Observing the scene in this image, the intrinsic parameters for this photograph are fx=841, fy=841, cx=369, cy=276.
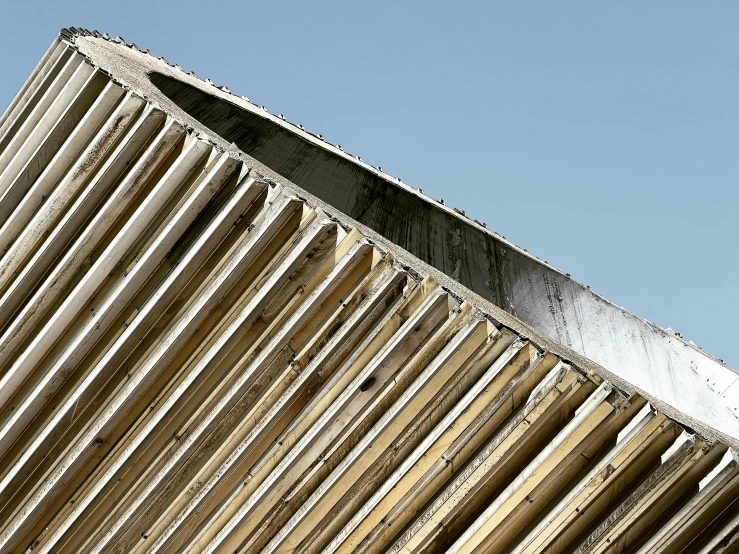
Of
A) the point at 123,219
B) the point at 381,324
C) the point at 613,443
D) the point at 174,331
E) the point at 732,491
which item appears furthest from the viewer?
the point at 123,219

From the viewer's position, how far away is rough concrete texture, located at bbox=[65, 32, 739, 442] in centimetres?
720

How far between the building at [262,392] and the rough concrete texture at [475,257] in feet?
8.34

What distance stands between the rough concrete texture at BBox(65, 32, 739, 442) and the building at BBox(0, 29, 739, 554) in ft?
8.34

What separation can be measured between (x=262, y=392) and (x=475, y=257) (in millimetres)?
4399

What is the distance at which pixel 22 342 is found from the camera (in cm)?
417

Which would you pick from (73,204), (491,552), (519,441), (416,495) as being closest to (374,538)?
(416,495)

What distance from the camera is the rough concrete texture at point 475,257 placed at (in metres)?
7.20

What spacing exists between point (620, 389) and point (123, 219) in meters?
2.45

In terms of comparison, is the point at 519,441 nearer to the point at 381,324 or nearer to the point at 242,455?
the point at 381,324

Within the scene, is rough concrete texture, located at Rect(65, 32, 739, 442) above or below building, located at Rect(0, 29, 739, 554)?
above

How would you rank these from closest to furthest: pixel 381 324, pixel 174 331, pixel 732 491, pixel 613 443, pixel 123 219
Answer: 1. pixel 732 491
2. pixel 613 443
3. pixel 381 324
4. pixel 174 331
5. pixel 123 219

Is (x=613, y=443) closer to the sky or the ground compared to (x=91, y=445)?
closer to the sky

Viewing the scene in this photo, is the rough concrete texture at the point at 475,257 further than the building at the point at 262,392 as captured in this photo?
Yes

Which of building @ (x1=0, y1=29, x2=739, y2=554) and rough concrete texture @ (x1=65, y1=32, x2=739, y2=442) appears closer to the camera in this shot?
→ building @ (x1=0, y1=29, x2=739, y2=554)
